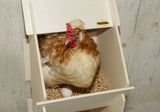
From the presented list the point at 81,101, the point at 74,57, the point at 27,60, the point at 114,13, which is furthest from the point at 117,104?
the point at 27,60

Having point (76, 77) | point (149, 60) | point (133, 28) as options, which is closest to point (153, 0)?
point (133, 28)

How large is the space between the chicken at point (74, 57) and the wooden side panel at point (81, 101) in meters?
0.08

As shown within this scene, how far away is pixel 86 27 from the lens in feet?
3.27

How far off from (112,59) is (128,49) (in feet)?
1.14

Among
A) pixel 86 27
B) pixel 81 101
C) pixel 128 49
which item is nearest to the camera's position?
pixel 81 101

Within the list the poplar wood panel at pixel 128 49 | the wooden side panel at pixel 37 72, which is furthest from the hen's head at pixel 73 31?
the poplar wood panel at pixel 128 49

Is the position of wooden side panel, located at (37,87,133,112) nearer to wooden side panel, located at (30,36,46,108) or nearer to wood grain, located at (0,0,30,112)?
wooden side panel, located at (30,36,46,108)

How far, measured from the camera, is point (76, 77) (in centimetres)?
92

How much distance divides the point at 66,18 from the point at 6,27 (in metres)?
0.32

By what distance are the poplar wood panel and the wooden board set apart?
0.17m

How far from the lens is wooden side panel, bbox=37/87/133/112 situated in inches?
32.6

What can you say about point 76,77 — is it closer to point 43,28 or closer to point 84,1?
point 43,28

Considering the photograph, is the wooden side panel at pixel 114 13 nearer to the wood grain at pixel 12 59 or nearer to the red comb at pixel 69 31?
the red comb at pixel 69 31

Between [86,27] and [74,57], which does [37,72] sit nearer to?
[74,57]
